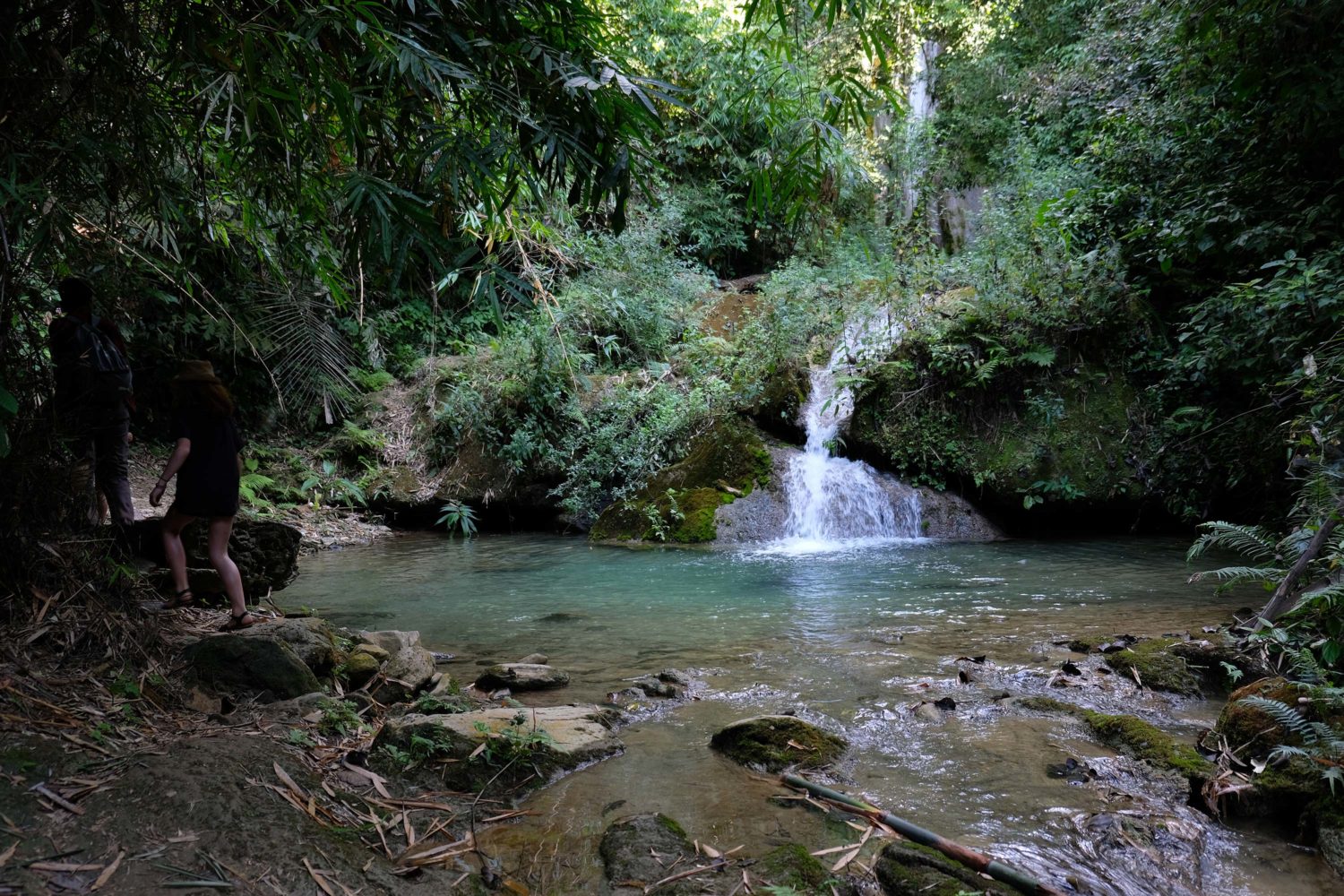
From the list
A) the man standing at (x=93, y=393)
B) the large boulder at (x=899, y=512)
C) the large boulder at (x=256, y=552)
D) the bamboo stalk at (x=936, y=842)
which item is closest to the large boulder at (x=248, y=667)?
the man standing at (x=93, y=393)

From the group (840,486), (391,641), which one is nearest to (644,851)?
(391,641)

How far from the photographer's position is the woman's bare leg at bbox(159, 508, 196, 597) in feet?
15.0

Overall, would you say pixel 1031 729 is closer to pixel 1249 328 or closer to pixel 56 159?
pixel 56 159

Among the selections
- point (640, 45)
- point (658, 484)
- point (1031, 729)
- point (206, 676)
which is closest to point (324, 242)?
point (206, 676)

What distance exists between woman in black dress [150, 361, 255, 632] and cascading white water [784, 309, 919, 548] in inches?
282

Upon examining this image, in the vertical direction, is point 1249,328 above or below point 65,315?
above

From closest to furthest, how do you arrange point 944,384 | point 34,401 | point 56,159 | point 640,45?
point 56,159, point 34,401, point 944,384, point 640,45

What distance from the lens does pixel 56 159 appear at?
307cm

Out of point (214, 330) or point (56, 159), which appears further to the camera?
point (214, 330)

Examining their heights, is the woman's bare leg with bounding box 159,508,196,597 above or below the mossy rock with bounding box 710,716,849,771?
above

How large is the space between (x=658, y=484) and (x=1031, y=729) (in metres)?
7.83

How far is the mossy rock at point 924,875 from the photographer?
2332mm

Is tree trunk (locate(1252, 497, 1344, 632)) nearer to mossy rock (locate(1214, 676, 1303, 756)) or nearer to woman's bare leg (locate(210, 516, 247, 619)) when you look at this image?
mossy rock (locate(1214, 676, 1303, 756))

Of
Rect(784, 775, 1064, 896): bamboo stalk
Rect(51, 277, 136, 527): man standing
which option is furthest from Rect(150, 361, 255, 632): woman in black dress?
Rect(784, 775, 1064, 896): bamboo stalk
